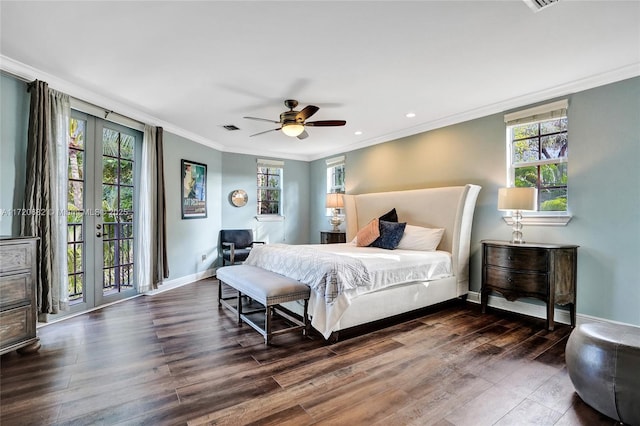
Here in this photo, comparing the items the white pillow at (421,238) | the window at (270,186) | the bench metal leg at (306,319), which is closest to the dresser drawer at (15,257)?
the bench metal leg at (306,319)

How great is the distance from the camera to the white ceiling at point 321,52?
212 cm

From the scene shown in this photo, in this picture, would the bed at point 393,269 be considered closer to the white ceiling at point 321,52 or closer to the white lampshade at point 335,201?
the white lampshade at point 335,201

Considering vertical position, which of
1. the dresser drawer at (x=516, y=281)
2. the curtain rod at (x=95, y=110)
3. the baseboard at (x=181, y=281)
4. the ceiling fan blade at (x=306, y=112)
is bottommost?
the baseboard at (x=181, y=281)

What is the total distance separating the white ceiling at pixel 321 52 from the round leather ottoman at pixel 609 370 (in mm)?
2189

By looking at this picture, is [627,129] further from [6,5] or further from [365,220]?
[6,5]

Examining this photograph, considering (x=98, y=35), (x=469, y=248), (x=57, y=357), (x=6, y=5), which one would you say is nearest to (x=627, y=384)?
(x=469, y=248)

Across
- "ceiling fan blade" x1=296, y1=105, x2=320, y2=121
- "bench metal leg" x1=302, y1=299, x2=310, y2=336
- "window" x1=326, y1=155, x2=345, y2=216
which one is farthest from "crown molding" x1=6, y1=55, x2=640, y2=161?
"bench metal leg" x1=302, y1=299, x2=310, y2=336

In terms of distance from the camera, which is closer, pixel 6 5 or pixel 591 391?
pixel 591 391

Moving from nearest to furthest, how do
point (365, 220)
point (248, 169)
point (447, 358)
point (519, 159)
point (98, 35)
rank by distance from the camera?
1. point (98, 35)
2. point (447, 358)
3. point (519, 159)
4. point (365, 220)
5. point (248, 169)

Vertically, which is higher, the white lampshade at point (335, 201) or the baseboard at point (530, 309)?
the white lampshade at point (335, 201)

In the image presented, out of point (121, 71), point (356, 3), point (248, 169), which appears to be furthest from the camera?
point (248, 169)

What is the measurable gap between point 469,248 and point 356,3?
134 inches

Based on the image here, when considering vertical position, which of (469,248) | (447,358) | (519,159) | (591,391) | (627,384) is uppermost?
(519,159)

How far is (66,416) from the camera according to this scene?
5.82 feet
